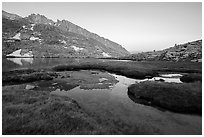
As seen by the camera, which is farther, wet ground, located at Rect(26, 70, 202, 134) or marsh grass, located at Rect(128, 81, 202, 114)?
marsh grass, located at Rect(128, 81, 202, 114)

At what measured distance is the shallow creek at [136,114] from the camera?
55.9ft

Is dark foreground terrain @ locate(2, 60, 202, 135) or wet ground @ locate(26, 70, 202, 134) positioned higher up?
dark foreground terrain @ locate(2, 60, 202, 135)

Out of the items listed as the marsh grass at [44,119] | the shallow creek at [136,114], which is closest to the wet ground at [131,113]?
the shallow creek at [136,114]

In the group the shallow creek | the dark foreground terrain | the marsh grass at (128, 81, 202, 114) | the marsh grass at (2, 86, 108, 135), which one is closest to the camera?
the marsh grass at (2, 86, 108, 135)

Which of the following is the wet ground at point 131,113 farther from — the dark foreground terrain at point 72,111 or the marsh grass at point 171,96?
the marsh grass at point 171,96

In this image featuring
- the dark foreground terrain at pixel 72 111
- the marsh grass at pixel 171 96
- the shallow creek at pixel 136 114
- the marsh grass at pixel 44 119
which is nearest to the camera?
the marsh grass at pixel 44 119

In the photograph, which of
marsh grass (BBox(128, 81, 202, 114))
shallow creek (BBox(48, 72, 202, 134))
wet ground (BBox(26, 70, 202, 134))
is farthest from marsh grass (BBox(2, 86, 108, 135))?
marsh grass (BBox(128, 81, 202, 114))

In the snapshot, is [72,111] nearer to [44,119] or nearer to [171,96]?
[44,119]

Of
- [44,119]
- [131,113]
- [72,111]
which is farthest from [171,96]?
[44,119]

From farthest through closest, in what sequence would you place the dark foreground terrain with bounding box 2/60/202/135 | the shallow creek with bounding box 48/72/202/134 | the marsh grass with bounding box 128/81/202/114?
the marsh grass with bounding box 128/81/202/114, the shallow creek with bounding box 48/72/202/134, the dark foreground terrain with bounding box 2/60/202/135

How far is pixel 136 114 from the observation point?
2067cm

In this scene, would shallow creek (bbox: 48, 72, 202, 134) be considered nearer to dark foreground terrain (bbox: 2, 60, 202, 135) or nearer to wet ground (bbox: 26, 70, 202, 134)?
wet ground (bbox: 26, 70, 202, 134)

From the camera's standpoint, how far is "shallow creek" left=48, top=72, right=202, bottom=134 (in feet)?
55.9

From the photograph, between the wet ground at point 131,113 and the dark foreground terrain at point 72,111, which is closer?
the dark foreground terrain at point 72,111
